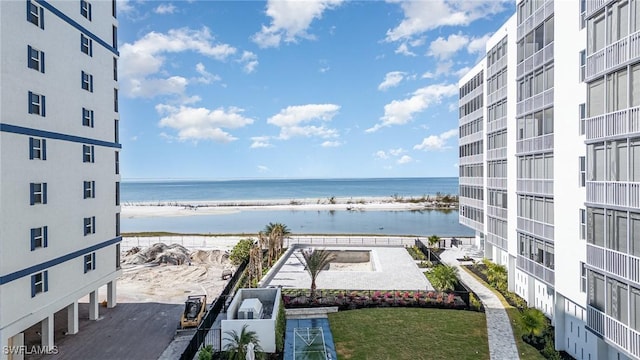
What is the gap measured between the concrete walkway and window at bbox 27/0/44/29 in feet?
74.7

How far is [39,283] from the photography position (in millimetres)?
16156

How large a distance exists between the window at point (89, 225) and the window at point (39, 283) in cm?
342

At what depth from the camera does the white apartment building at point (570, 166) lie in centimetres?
1141

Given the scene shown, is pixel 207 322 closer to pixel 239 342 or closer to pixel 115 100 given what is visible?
pixel 239 342

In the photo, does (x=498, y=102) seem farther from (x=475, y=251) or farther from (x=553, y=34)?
(x=475, y=251)

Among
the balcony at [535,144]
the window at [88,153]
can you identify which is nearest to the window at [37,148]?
the window at [88,153]

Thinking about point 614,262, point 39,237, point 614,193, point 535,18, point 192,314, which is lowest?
point 192,314

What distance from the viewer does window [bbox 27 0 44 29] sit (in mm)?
15844

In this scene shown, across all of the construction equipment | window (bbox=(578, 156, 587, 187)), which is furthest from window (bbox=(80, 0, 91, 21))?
window (bbox=(578, 156, 587, 187))

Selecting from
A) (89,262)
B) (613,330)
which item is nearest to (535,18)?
(613,330)

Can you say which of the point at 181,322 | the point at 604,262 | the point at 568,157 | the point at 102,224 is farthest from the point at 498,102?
the point at 102,224

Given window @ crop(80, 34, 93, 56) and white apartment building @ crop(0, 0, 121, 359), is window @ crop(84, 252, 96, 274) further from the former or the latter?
window @ crop(80, 34, 93, 56)

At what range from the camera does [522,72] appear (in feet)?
67.3

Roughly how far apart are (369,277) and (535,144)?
1380 cm
